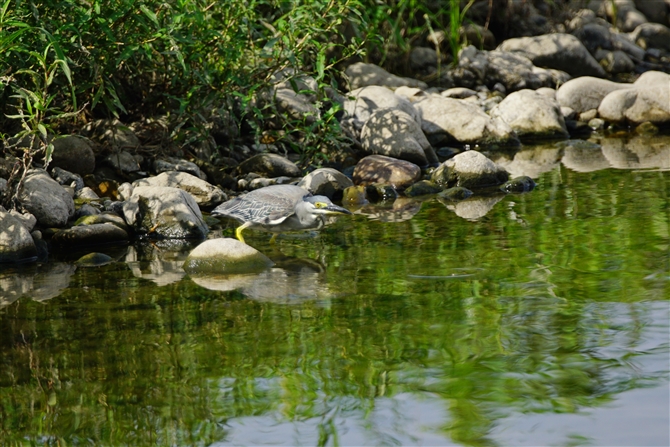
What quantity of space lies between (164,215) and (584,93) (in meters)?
7.81

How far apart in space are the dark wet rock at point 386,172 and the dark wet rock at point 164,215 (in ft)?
7.65

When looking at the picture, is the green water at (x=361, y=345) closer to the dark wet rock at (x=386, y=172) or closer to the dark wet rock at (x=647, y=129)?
the dark wet rock at (x=386, y=172)

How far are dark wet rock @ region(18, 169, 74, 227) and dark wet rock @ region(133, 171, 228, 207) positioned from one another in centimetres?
95

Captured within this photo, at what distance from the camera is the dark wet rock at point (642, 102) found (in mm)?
11914

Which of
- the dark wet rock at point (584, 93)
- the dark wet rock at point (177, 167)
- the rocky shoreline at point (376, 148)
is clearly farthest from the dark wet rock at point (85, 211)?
the dark wet rock at point (584, 93)

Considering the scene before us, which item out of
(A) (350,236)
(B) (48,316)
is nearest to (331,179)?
(A) (350,236)

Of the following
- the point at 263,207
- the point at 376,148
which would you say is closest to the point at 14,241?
the point at 263,207

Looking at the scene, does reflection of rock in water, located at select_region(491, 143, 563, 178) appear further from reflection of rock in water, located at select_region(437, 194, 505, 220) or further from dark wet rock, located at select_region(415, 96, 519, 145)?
reflection of rock in water, located at select_region(437, 194, 505, 220)

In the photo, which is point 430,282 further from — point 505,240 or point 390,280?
point 505,240

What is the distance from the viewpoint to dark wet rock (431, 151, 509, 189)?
8.57 m

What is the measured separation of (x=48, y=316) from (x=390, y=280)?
6.70ft

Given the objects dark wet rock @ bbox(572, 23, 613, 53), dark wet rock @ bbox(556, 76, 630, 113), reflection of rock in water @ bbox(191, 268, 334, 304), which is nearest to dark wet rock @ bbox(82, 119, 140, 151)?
reflection of rock in water @ bbox(191, 268, 334, 304)

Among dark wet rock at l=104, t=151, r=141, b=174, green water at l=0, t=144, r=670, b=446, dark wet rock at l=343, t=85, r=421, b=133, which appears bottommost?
green water at l=0, t=144, r=670, b=446

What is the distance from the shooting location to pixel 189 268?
18.8 feet
